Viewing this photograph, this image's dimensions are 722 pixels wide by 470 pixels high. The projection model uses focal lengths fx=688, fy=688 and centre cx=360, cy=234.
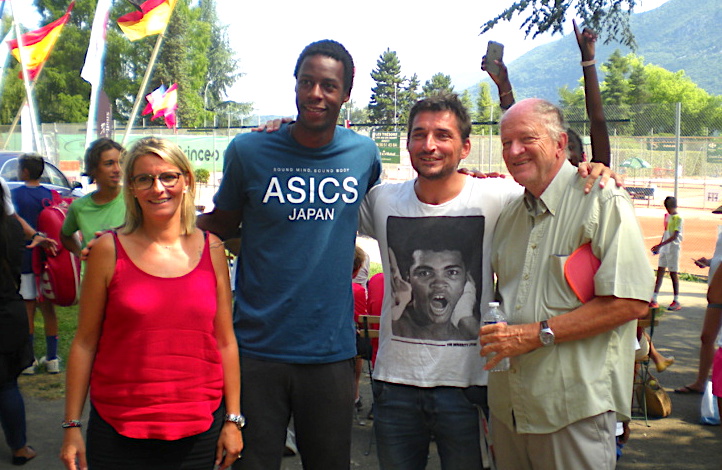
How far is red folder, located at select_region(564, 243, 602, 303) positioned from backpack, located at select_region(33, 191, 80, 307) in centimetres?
506

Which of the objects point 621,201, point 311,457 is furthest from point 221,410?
point 621,201

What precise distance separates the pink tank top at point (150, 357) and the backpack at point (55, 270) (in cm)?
410

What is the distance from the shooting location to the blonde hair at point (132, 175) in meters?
2.54

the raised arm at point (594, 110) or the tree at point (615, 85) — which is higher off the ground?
the tree at point (615, 85)

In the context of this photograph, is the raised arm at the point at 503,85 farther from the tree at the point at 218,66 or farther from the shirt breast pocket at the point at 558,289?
the tree at the point at 218,66

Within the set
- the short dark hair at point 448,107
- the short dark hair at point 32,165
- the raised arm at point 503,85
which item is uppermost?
the raised arm at point 503,85

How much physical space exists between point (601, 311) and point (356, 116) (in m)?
123

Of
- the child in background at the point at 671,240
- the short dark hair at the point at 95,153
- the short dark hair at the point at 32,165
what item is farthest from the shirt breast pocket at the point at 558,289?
the child in background at the point at 671,240

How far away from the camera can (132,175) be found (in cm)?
254

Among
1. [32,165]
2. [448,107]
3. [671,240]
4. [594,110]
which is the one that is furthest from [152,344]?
[671,240]

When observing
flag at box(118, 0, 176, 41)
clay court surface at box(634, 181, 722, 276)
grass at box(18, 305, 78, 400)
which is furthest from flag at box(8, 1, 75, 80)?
clay court surface at box(634, 181, 722, 276)

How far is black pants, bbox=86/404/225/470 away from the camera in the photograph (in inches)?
95.3

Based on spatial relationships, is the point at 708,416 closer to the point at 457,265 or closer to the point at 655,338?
the point at 655,338

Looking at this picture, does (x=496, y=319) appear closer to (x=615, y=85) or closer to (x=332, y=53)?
(x=332, y=53)
